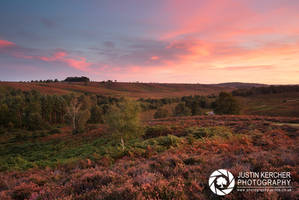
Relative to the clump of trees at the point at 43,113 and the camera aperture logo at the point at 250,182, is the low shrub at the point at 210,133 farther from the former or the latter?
the clump of trees at the point at 43,113

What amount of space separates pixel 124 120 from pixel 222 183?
1058cm

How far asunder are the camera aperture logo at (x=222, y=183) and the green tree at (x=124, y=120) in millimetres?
9935

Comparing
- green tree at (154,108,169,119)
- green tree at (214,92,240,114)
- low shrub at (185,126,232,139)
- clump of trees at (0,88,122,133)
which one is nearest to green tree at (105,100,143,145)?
low shrub at (185,126,232,139)

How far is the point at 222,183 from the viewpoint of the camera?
4258mm

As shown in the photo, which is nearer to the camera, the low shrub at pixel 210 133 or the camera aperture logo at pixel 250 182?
the camera aperture logo at pixel 250 182

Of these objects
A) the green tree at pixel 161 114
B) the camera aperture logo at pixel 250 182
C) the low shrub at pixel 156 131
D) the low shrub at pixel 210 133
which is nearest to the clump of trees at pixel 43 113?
the green tree at pixel 161 114

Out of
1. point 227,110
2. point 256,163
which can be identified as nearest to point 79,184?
point 256,163

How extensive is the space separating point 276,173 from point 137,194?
4.61 metres

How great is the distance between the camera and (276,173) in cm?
468

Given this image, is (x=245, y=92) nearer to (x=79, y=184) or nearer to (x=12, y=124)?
(x=79, y=184)

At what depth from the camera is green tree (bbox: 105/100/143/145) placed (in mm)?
13633

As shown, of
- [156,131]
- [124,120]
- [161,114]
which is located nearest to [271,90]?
[161,114]

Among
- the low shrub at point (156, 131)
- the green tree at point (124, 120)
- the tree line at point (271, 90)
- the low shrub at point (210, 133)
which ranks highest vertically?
the tree line at point (271, 90)

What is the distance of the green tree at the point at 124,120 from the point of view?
13.6 m
